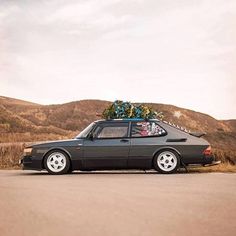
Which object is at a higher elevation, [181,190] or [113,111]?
[113,111]

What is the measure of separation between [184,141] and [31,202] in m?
7.40

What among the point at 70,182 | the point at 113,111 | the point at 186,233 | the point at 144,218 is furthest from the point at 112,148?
the point at 186,233

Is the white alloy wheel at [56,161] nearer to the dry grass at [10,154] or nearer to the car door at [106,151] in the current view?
the car door at [106,151]

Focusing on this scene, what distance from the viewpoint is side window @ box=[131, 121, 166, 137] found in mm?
16266

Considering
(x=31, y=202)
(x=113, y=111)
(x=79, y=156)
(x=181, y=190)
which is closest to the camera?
(x=31, y=202)

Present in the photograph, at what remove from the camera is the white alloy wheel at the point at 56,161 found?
15922 millimetres

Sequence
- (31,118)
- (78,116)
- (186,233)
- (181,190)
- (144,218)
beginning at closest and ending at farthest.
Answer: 1. (186,233)
2. (144,218)
3. (181,190)
4. (31,118)
5. (78,116)

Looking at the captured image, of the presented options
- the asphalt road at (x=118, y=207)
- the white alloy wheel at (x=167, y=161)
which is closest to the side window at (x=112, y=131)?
the white alloy wheel at (x=167, y=161)

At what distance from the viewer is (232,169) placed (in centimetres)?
1719

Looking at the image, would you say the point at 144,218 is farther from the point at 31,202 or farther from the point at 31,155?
the point at 31,155

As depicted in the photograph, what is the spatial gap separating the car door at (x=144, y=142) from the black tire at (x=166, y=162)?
17cm

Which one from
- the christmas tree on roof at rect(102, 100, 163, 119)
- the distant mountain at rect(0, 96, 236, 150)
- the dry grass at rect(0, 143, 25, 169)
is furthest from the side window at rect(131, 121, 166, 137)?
the distant mountain at rect(0, 96, 236, 150)

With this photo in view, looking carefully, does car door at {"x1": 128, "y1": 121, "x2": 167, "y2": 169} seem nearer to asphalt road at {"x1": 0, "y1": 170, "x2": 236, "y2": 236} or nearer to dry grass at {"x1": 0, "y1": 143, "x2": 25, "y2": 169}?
asphalt road at {"x1": 0, "y1": 170, "x2": 236, "y2": 236}

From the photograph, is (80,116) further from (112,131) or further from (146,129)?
(146,129)
